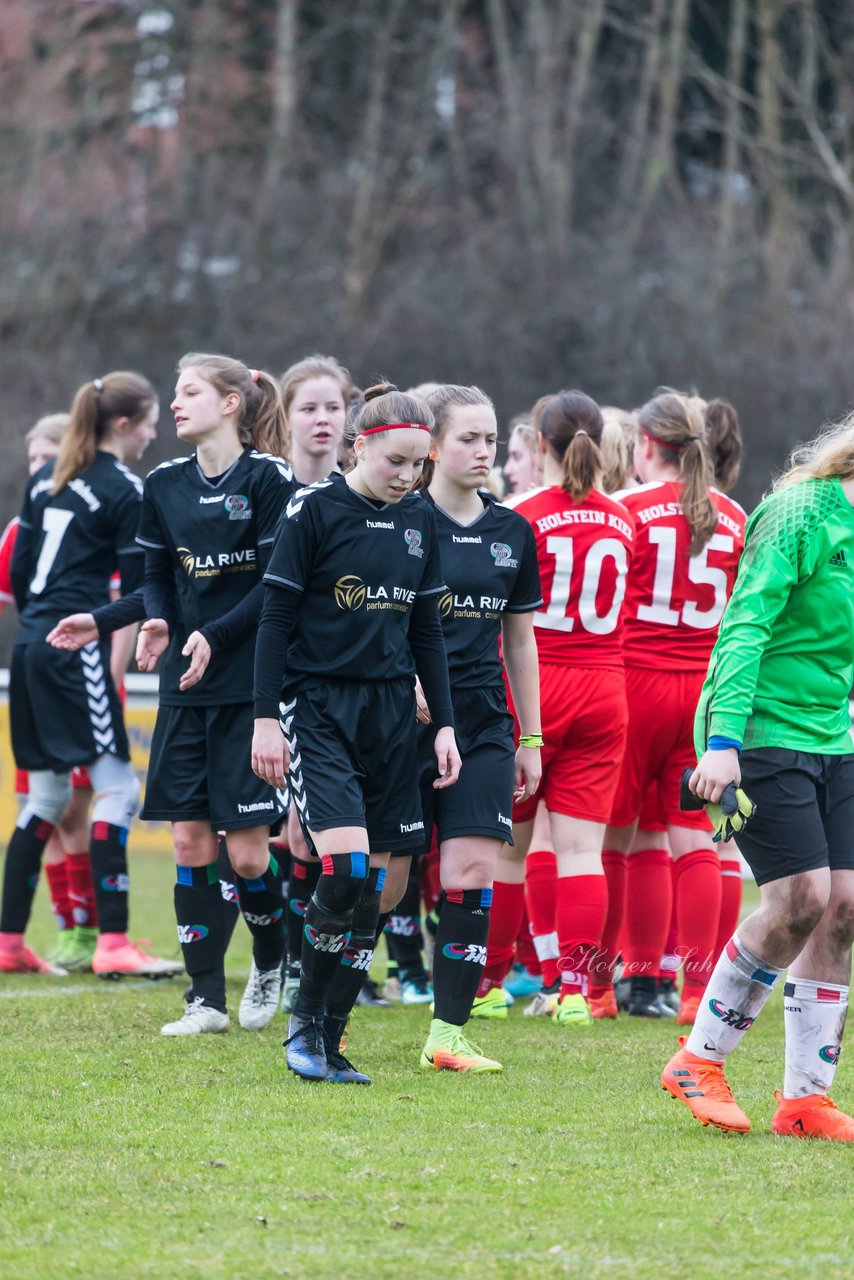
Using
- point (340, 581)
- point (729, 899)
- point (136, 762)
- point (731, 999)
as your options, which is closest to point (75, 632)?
point (340, 581)

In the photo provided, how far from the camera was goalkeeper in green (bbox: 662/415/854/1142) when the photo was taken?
472cm

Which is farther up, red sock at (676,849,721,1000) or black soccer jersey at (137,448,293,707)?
black soccer jersey at (137,448,293,707)

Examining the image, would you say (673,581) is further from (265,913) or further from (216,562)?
(265,913)

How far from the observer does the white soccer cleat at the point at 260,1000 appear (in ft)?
21.8

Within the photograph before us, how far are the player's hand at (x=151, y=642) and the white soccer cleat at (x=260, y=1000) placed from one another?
1.24 metres

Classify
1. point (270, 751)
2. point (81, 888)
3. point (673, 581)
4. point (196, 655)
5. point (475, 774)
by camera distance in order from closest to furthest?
point (270, 751)
point (475, 774)
point (196, 655)
point (673, 581)
point (81, 888)

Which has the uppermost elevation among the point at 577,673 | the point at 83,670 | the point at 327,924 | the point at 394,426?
the point at 394,426

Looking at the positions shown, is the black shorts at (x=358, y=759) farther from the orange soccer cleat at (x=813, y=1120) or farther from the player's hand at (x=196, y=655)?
the orange soccer cleat at (x=813, y=1120)

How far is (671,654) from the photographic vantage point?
733cm

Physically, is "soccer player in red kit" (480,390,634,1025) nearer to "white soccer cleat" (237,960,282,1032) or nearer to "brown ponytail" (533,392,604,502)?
"brown ponytail" (533,392,604,502)

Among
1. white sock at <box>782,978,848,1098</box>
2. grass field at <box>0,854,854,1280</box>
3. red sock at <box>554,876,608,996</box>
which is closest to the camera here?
grass field at <box>0,854,854,1280</box>

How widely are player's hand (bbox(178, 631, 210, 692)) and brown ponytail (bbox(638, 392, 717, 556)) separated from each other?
7.06ft

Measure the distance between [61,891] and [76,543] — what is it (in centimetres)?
172

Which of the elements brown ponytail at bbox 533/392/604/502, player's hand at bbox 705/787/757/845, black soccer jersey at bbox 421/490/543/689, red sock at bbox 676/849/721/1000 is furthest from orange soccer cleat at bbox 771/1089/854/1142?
brown ponytail at bbox 533/392/604/502
